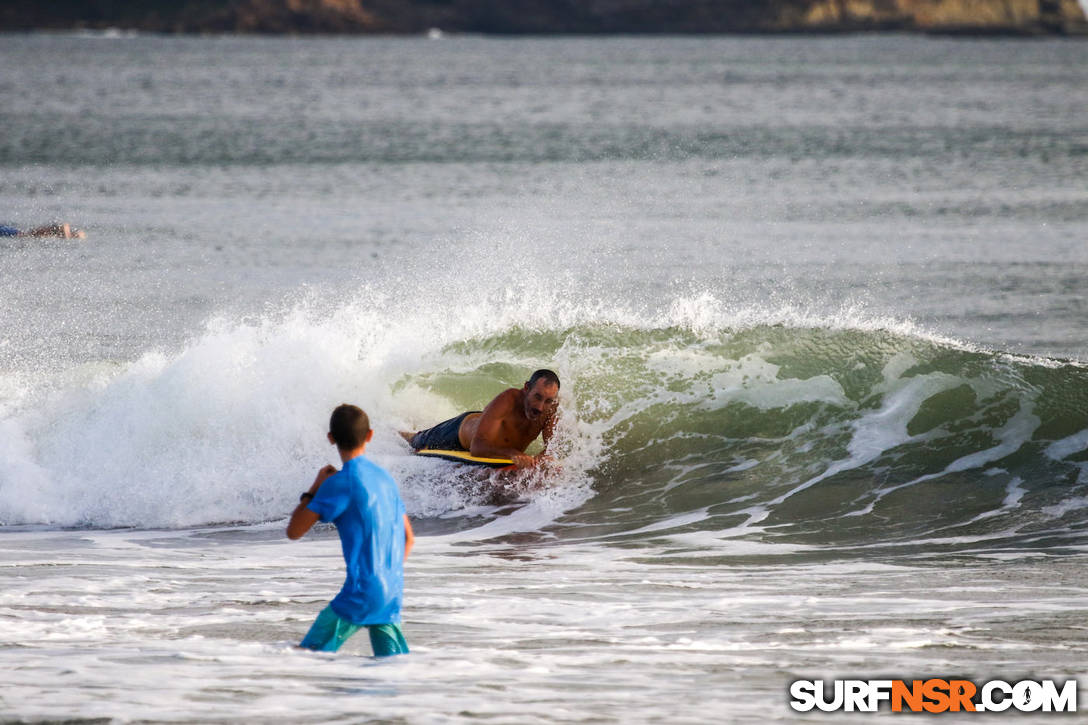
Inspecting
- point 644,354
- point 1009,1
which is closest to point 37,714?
point 644,354

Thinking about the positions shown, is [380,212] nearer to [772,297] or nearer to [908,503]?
[772,297]

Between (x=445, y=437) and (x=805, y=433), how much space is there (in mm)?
3084

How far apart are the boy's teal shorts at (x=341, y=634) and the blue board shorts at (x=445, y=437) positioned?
4.58m

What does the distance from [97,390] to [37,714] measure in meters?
7.32

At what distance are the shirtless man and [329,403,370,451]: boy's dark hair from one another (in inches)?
161

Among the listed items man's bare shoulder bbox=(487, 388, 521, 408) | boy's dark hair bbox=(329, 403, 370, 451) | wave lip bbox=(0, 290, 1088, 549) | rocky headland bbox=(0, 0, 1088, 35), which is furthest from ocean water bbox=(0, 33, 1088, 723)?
rocky headland bbox=(0, 0, 1088, 35)

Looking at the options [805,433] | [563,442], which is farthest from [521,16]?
[563,442]

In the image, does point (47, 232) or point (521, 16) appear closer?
point (47, 232)

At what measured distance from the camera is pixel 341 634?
5.53 m

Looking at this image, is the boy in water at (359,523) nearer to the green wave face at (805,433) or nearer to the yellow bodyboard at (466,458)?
the green wave face at (805,433)

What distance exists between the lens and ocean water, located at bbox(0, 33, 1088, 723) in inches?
232

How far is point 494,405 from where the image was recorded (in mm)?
9836

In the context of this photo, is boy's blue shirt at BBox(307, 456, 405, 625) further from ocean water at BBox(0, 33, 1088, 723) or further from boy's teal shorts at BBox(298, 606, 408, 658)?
→ ocean water at BBox(0, 33, 1088, 723)

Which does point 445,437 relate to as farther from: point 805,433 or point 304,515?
point 304,515
